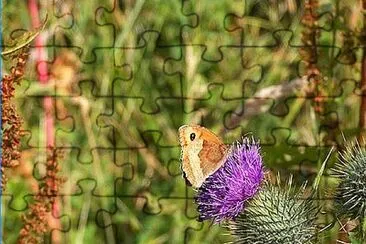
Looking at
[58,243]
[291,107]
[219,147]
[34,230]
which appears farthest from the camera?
[291,107]

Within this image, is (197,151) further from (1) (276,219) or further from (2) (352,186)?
(2) (352,186)

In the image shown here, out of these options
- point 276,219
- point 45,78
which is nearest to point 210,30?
point 45,78

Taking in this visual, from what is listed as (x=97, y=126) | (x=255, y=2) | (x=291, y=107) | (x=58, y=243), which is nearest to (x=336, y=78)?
(x=291, y=107)

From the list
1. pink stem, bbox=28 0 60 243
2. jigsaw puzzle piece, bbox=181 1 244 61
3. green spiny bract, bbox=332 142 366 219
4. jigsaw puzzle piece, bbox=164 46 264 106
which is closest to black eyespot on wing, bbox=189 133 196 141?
green spiny bract, bbox=332 142 366 219

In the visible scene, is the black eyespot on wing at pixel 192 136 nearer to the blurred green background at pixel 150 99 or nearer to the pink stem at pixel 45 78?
the blurred green background at pixel 150 99

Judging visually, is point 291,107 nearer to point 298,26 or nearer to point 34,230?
point 298,26

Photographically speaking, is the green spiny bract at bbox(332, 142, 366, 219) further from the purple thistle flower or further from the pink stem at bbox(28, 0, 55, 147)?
the pink stem at bbox(28, 0, 55, 147)
